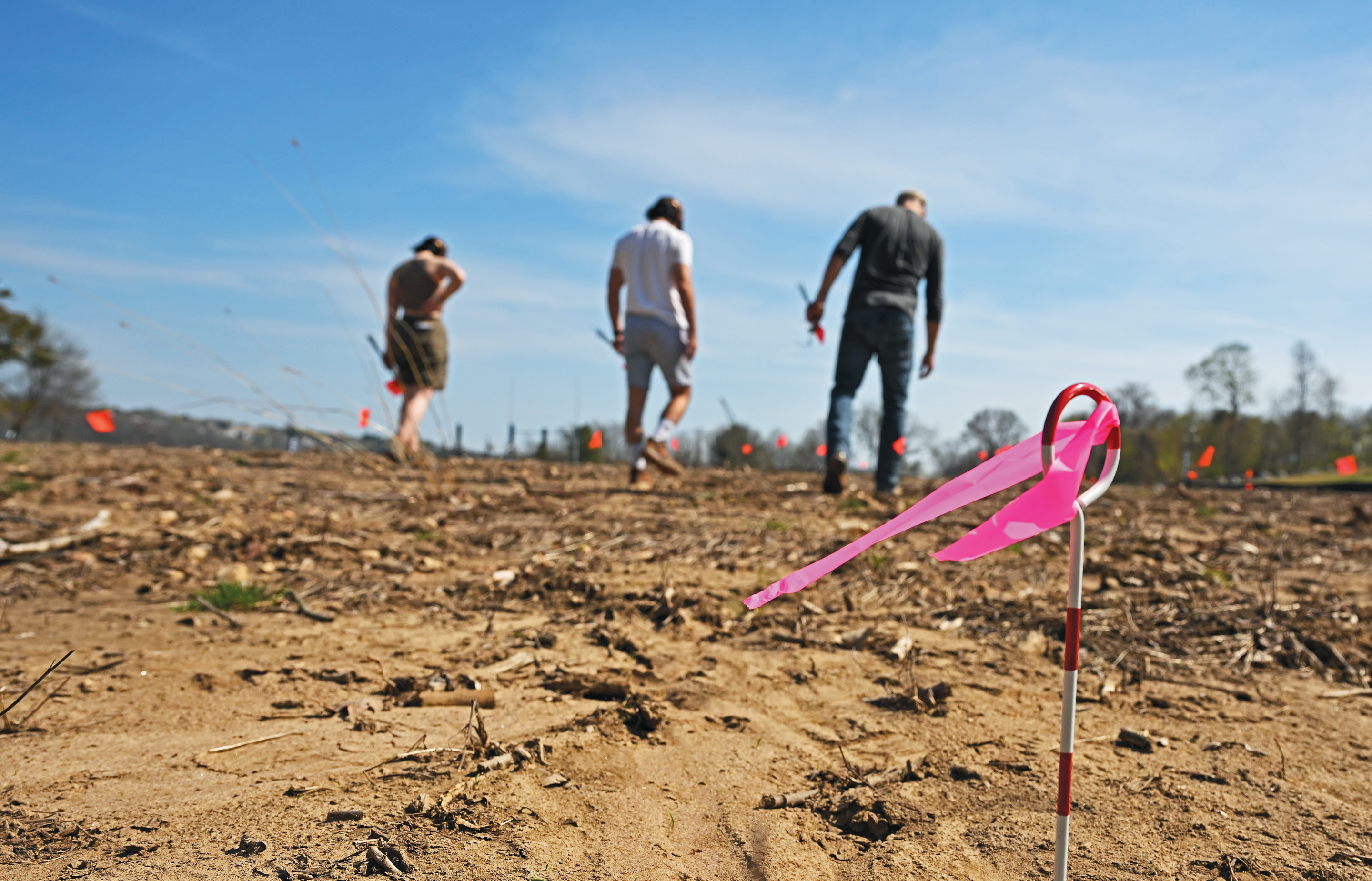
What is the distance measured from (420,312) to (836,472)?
14.3ft

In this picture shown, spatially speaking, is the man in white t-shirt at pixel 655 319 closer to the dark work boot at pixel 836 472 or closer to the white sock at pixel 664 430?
the white sock at pixel 664 430

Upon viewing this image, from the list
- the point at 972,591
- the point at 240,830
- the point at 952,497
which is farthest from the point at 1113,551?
the point at 240,830

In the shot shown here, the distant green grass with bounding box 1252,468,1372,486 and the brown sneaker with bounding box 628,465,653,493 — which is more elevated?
the distant green grass with bounding box 1252,468,1372,486

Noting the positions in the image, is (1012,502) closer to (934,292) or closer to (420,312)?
(934,292)

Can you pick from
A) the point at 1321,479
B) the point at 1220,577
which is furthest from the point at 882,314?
the point at 1321,479

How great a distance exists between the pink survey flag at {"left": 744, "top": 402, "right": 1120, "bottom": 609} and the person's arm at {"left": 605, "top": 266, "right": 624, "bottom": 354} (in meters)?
5.61

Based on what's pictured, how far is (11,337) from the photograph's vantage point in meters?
35.1

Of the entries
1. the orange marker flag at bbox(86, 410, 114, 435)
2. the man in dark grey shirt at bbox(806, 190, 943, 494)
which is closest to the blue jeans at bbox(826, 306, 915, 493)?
the man in dark grey shirt at bbox(806, 190, 943, 494)

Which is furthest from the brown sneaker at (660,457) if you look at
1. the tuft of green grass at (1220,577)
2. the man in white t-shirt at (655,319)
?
the tuft of green grass at (1220,577)

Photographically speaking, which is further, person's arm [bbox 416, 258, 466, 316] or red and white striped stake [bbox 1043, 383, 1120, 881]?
person's arm [bbox 416, 258, 466, 316]

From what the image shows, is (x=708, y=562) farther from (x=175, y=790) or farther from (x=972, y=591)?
(x=175, y=790)

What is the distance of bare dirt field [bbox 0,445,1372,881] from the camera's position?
1679 millimetres

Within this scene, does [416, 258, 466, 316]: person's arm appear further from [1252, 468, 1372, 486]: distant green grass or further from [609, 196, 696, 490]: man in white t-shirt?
[1252, 468, 1372, 486]: distant green grass

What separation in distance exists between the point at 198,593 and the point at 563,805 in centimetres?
264
